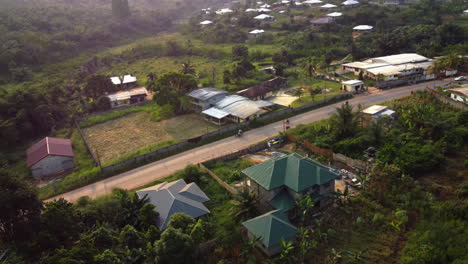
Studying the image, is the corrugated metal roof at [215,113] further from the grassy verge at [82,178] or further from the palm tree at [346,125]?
the palm tree at [346,125]

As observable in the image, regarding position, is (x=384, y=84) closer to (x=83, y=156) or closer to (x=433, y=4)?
(x=83, y=156)

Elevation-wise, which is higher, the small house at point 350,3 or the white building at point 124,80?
the small house at point 350,3

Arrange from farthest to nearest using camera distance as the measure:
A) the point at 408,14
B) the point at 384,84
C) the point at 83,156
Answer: the point at 408,14 → the point at 384,84 → the point at 83,156

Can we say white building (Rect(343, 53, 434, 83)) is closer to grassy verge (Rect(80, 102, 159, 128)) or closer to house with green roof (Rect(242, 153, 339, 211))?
grassy verge (Rect(80, 102, 159, 128))

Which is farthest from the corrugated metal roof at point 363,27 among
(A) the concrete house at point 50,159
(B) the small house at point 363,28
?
(A) the concrete house at point 50,159

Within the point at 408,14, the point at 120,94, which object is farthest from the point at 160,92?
the point at 408,14

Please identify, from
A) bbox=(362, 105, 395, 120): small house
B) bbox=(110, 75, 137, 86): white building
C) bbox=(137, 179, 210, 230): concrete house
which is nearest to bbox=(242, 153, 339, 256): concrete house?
bbox=(137, 179, 210, 230): concrete house
